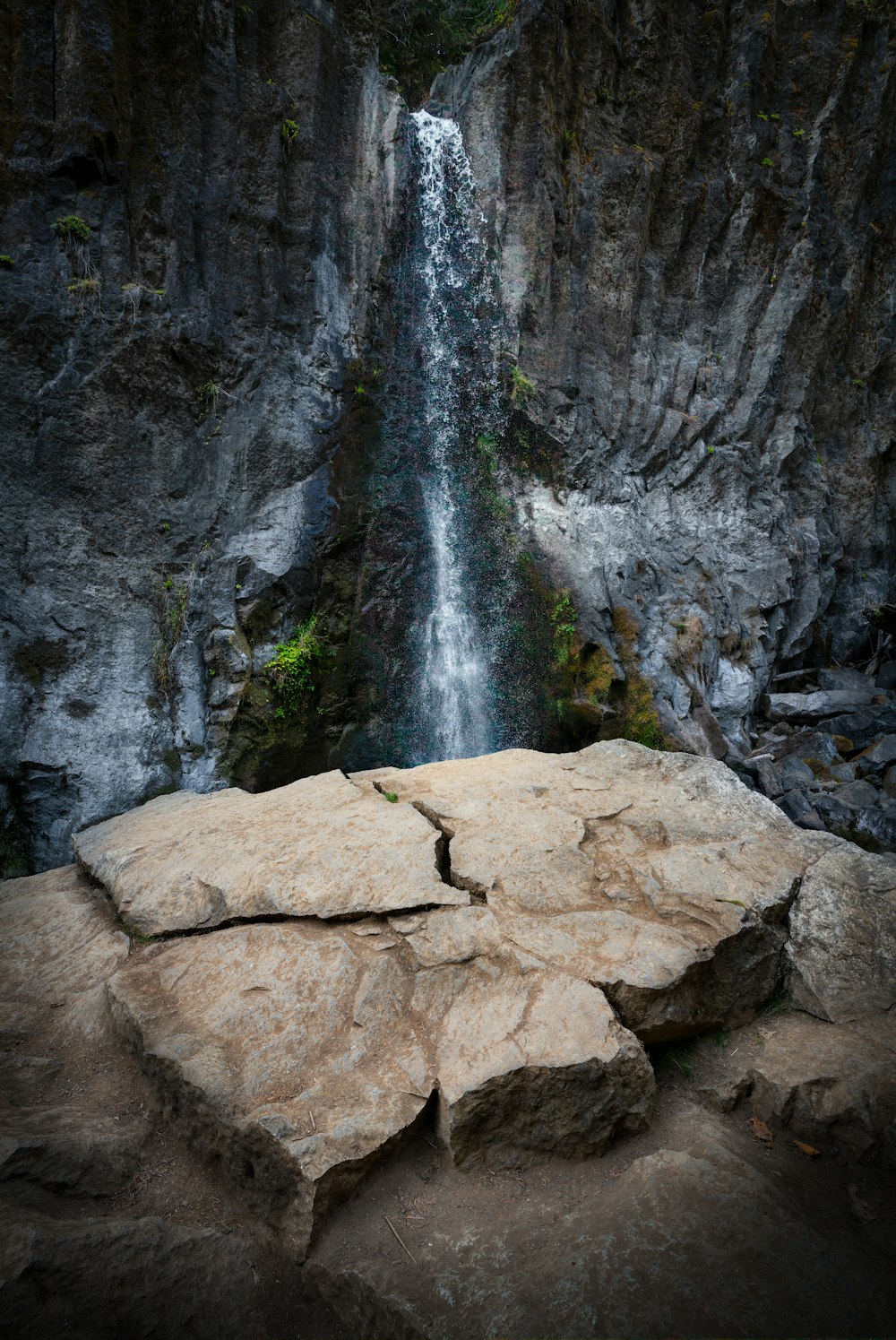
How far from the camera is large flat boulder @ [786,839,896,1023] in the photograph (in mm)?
3232

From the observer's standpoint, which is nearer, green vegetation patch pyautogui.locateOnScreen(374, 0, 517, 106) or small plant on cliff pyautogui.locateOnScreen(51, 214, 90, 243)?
small plant on cliff pyautogui.locateOnScreen(51, 214, 90, 243)

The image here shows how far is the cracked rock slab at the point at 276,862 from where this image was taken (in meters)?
3.50

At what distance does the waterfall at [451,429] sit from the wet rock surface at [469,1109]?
4.76 metres

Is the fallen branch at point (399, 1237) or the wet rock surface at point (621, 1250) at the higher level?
the wet rock surface at point (621, 1250)

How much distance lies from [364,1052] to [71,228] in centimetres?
864

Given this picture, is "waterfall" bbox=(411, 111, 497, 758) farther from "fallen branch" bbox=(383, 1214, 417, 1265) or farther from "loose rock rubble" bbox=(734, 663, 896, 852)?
"fallen branch" bbox=(383, 1214, 417, 1265)

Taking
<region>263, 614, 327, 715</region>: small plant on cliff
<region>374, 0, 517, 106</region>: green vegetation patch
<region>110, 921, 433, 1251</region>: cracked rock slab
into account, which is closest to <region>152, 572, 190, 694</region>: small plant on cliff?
<region>263, 614, 327, 715</region>: small plant on cliff

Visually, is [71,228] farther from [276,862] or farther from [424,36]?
[424,36]

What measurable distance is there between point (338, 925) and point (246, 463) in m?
6.54

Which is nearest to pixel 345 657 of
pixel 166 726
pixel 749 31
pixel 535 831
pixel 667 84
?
pixel 166 726

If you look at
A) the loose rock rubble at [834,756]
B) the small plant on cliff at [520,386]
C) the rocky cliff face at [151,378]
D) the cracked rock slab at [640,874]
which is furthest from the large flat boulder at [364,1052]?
the small plant on cliff at [520,386]

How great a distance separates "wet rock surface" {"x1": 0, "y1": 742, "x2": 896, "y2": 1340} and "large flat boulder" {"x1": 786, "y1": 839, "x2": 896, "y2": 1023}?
0.04 ft

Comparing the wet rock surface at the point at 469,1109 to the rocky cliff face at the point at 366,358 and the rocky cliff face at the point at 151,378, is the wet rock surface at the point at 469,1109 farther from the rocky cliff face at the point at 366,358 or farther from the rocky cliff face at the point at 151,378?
the rocky cliff face at the point at 366,358

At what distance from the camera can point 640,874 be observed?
377 cm
